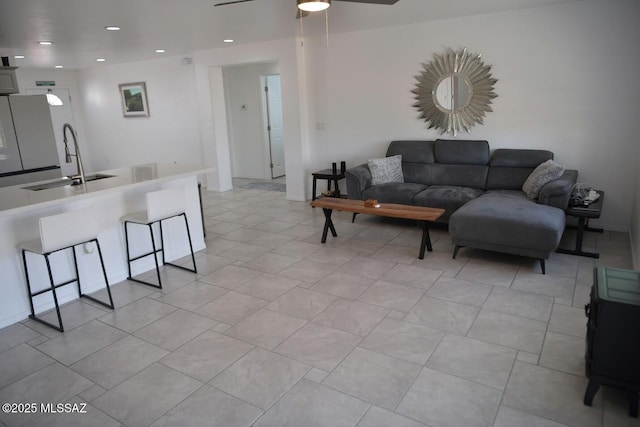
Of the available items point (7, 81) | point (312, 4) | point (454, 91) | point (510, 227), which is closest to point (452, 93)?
point (454, 91)

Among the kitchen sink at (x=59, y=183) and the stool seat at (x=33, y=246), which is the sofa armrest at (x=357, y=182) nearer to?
the kitchen sink at (x=59, y=183)

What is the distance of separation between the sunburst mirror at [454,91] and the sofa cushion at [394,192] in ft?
3.20

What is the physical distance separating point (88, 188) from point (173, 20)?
2038mm

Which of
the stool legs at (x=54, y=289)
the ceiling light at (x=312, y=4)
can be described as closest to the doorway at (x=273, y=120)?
the stool legs at (x=54, y=289)

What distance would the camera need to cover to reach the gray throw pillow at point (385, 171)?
542 centimetres

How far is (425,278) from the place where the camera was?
12.2 ft

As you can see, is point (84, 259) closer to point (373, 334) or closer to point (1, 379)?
point (1, 379)

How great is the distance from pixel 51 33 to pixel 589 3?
575cm

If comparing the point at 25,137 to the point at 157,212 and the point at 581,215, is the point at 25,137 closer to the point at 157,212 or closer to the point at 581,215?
the point at 157,212

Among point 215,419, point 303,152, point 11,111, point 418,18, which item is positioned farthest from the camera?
point 303,152

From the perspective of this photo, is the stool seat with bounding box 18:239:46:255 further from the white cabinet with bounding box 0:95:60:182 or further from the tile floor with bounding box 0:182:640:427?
the white cabinet with bounding box 0:95:60:182

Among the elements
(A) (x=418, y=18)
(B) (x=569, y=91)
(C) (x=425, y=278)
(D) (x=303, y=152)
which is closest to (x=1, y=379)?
(C) (x=425, y=278)

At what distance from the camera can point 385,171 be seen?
214 inches

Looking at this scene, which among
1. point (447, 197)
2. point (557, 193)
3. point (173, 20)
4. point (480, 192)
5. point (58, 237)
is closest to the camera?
point (58, 237)
